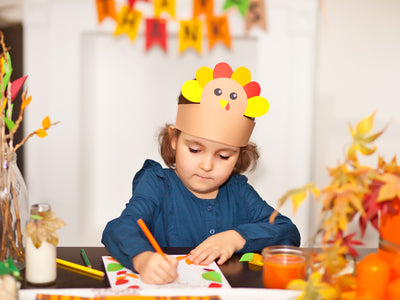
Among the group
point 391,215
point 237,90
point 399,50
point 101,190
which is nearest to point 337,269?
point 391,215

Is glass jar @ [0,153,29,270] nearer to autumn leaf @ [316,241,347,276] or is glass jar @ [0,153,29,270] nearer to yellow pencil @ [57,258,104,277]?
yellow pencil @ [57,258,104,277]

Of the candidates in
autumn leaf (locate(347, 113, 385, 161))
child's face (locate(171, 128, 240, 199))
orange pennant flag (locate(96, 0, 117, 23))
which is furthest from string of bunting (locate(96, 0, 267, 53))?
autumn leaf (locate(347, 113, 385, 161))

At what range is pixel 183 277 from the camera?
36.9 inches

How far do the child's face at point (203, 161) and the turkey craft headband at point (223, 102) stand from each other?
4 cm

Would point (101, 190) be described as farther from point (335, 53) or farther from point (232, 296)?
point (232, 296)

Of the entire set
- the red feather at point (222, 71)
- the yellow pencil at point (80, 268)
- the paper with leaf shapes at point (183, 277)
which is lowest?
the paper with leaf shapes at point (183, 277)

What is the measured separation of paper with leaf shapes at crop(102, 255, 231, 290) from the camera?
0.89 metres

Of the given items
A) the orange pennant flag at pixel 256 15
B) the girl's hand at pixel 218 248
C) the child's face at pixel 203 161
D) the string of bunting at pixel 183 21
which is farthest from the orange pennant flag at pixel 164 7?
the girl's hand at pixel 218 248

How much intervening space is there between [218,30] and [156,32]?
305 millimetres

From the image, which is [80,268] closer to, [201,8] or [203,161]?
[203,161]

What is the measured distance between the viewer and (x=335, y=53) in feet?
8.23

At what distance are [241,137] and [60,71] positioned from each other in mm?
1457

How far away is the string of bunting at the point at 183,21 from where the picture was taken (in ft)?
7.84

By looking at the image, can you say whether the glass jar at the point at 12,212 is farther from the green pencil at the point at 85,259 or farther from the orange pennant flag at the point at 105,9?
the orange pennant flag at the point at 105,9
